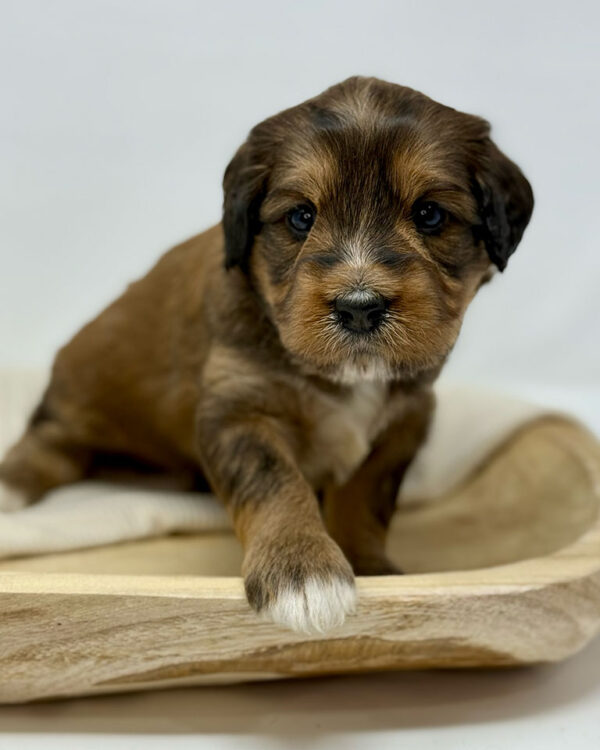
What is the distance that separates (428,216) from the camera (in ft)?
7.54

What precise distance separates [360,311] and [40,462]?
1459 mm

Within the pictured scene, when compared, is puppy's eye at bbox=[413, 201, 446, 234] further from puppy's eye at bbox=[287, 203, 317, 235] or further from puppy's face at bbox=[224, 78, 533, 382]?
puppy's eye at bbox=[287, 203, 317, 235]

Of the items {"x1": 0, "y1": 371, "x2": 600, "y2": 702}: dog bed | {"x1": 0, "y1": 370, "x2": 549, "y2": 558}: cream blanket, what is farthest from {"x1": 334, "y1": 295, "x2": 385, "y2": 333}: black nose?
{"x1": 0, "y1": 370, "x2": 549, "y2": 558}: cream blanket

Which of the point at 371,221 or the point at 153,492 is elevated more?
the point at 371,221

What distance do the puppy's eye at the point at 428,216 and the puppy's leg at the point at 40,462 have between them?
1.37m

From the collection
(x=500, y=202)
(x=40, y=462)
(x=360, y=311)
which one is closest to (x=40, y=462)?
(x=40, y=462)

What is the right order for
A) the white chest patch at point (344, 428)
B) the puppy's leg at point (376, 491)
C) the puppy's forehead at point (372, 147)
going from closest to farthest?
the puppy's forehead at point (372, 147) < the white chest patch at point (344, 428) < the puppy's leg at point (376, 491)

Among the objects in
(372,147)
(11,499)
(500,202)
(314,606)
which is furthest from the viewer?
(11,499)

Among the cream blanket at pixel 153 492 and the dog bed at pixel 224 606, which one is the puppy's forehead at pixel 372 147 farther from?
the cream blanket at pixel 153 492

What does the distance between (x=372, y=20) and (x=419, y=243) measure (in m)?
1.23

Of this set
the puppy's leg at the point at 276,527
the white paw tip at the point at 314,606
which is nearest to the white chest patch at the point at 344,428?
the puppy's leg at the point at 276,527

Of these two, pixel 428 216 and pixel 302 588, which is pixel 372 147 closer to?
pixel 428 216

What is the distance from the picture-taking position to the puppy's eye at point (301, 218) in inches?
91.4

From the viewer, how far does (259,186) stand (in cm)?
240
